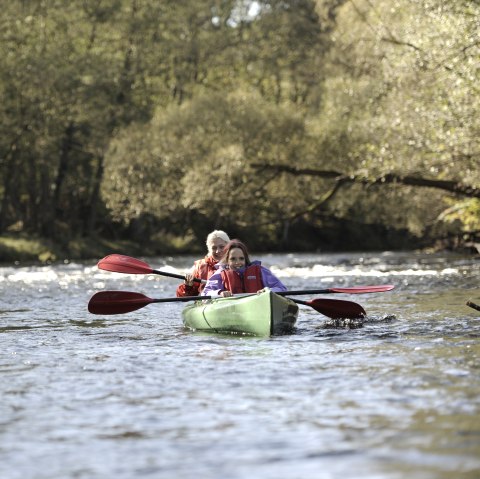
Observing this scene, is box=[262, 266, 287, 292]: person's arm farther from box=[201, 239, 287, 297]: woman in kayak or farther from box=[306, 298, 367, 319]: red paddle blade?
box=[306, 298, 367, 319]: red paddle blade

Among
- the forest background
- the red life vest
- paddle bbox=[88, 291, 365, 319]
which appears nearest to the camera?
the red life vest

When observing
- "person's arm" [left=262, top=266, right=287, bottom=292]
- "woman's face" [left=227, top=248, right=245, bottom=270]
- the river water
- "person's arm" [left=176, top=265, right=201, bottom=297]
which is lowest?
the river water

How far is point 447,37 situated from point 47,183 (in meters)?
23.5

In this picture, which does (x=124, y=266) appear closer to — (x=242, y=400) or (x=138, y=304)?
(x=138, y=304)

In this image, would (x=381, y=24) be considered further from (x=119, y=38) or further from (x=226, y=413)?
(x=226, y=413)

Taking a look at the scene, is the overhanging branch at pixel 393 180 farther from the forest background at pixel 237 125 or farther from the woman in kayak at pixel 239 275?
the woman in kayak at pixel 239 275

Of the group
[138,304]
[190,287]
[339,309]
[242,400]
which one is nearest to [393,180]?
[190,287]

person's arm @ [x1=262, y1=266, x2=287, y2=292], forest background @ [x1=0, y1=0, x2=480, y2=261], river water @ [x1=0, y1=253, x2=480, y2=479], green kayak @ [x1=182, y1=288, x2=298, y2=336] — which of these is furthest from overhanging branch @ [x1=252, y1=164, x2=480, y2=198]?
green kayak @ [x1=182, y1=288, x2=298, y2=336]

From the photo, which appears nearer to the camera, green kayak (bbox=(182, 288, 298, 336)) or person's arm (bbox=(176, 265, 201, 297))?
green kayak (bbox=(182, 288, 298, 336))

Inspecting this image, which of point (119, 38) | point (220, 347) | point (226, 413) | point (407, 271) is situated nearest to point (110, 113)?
point (119, 38)

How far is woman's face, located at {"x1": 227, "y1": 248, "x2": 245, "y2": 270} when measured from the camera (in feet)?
42.6

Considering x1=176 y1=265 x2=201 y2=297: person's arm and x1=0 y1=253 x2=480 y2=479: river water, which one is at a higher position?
x1=176 y1=265 x2=201 y2=297: person's arm

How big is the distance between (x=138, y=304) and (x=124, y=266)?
2.11 meters

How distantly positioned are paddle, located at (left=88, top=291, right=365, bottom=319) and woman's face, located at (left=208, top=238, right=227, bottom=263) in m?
1.08
